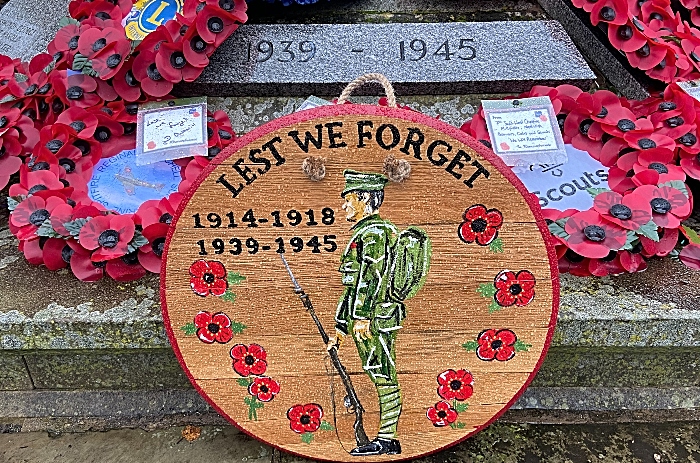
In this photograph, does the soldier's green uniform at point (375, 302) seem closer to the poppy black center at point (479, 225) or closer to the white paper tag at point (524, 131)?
the poppy black center at point (479, 225)

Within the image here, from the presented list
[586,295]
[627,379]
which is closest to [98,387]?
[586,295]

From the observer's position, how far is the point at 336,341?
1768 millimetres

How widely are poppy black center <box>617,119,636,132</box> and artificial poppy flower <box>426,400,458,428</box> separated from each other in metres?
1.22

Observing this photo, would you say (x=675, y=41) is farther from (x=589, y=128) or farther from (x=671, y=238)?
(x=671, y=238)

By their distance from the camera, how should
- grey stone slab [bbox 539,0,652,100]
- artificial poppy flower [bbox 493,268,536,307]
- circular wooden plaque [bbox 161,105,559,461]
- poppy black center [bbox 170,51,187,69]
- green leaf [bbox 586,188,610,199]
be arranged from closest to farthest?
1. circular wooden plaque [bbox 161,105,559,461]
2. artificial poppy flower [bbox 493,268,536,307]
3. green leaf [bbox 586,188,610,199]
4. poppy black center [bbox 170,51,187,69]
5. grey stone slab [bbox 539,0,652,100]

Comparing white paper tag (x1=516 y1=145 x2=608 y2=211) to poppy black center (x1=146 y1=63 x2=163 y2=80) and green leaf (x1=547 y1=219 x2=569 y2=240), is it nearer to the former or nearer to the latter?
green leaf (x1=547 y1=219 x2=569 y2=240)

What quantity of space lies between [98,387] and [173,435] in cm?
33

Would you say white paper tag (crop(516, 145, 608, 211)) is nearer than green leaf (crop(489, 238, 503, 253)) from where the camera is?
→ No

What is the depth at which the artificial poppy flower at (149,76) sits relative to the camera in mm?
2467

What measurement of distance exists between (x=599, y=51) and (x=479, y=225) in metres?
1.60

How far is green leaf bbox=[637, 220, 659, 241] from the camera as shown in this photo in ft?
6.49

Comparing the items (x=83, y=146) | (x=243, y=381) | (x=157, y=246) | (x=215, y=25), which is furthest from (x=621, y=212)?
(x=83, y=146)

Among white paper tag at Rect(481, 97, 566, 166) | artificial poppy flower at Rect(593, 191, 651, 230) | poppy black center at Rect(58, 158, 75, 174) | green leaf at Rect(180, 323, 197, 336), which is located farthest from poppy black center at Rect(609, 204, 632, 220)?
poppy black center at Rect(58, 158, 75, 174)

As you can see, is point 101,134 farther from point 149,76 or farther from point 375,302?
point 375,302
